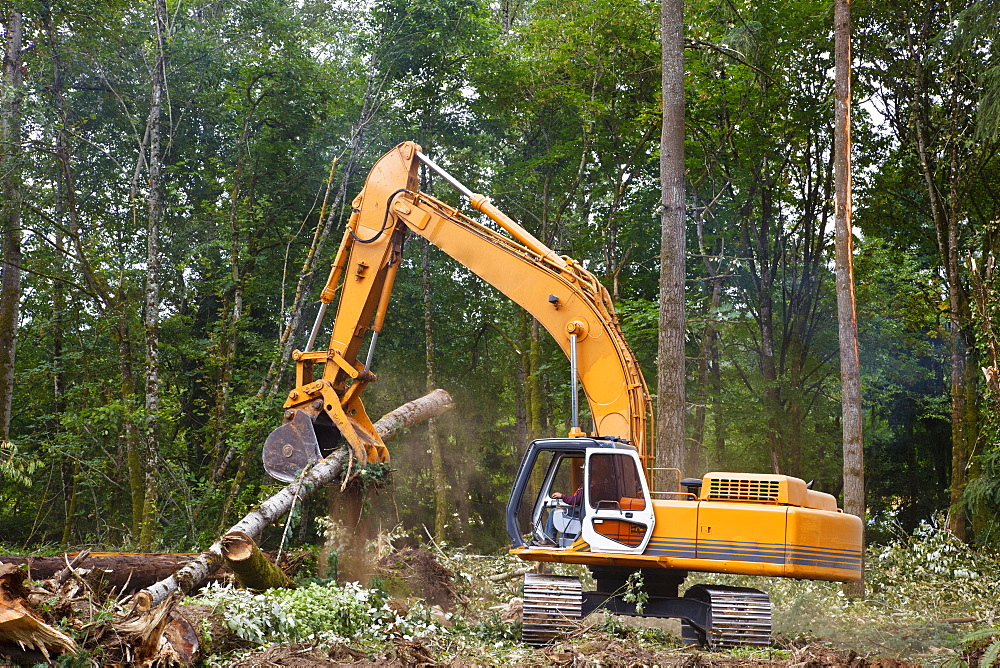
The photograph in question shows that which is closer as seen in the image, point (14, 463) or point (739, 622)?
point (739, 622)

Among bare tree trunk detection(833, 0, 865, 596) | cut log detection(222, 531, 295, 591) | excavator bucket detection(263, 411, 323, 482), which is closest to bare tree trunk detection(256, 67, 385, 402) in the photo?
excavator bucket detection(263, 411, 323, 482)

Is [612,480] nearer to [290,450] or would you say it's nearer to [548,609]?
[548,609]

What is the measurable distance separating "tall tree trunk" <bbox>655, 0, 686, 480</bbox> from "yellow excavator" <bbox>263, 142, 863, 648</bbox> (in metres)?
2.26

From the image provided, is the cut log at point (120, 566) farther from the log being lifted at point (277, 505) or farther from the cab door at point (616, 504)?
the cab door at point (616, 504)

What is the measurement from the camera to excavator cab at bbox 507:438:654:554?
25.7 ft

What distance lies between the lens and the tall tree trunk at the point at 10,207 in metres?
14.0

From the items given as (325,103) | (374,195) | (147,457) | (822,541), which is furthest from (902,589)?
(325,103)

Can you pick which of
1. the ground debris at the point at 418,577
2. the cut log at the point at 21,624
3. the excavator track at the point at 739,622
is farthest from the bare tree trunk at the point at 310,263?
the cut log at the point at 21,624

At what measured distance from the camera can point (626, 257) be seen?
17.5 metres

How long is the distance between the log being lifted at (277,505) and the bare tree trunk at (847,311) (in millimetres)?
5574

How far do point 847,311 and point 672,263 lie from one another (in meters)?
2.61

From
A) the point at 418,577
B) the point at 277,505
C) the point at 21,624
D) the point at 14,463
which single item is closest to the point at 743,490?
the point at 418,577

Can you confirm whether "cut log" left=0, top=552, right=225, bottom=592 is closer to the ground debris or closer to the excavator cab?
the ground debris

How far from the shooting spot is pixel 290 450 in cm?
984
